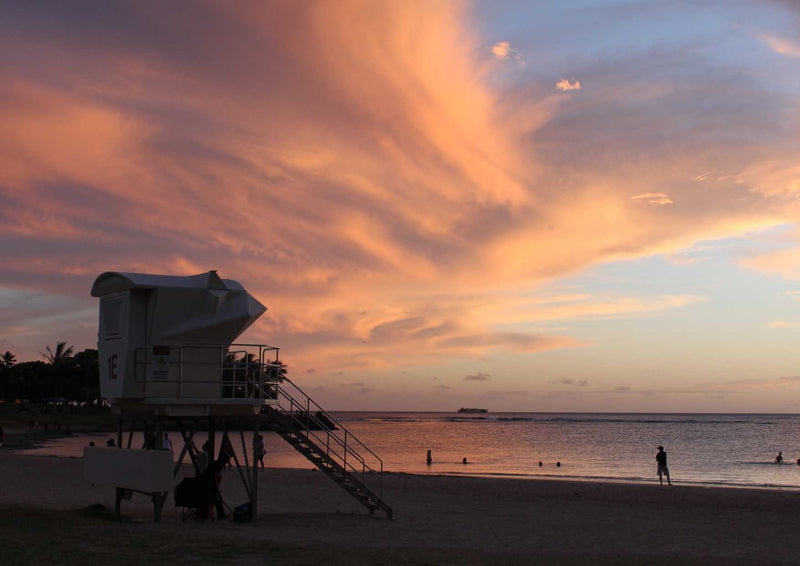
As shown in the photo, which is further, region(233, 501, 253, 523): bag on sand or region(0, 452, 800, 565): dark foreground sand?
region(233, 501, 253, 523): bag on sand

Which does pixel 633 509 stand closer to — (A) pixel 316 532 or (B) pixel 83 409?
(A) pixel 316 532

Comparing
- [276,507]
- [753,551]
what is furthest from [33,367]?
[753,551]

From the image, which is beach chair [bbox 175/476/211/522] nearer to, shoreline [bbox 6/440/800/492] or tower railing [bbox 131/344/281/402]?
tower railing [bbox 131/344/281/402]

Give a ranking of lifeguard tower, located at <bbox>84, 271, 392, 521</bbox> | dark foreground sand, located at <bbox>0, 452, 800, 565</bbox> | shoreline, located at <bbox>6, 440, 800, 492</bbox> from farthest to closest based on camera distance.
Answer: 1. shoreline, located at <bbox>6, 440, 800, 492</bbox>
2. lifeguard tower, located at <bbox>84, 271, 392, 521</bbox>
3. dark foreground sand, located at <bbox>0, 452, 800, 565</bbox>

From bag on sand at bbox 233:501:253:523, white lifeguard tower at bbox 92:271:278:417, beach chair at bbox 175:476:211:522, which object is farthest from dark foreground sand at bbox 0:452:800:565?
white lifeguard tower at bbox 92:271:278:417

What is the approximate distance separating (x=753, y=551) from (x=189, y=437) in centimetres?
1490

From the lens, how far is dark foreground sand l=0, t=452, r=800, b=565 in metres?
16.3

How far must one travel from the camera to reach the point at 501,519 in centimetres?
2264

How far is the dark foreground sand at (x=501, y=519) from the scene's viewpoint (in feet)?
53.5

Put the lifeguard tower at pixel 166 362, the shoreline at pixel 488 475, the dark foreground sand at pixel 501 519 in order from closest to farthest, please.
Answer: the dark foreground sand at pixel 501 519, the lifeguard tower at pixel 166 362, the shoreline at pixel 488 475

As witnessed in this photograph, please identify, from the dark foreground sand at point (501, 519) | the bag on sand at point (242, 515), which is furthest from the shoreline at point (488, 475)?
the bag on sand at point (242, 515)

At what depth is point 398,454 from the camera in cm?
6353

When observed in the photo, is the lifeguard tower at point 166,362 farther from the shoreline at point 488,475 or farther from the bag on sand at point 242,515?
the shoreline at point 488,475

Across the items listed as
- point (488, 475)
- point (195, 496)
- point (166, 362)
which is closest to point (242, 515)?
point (195, 496)
